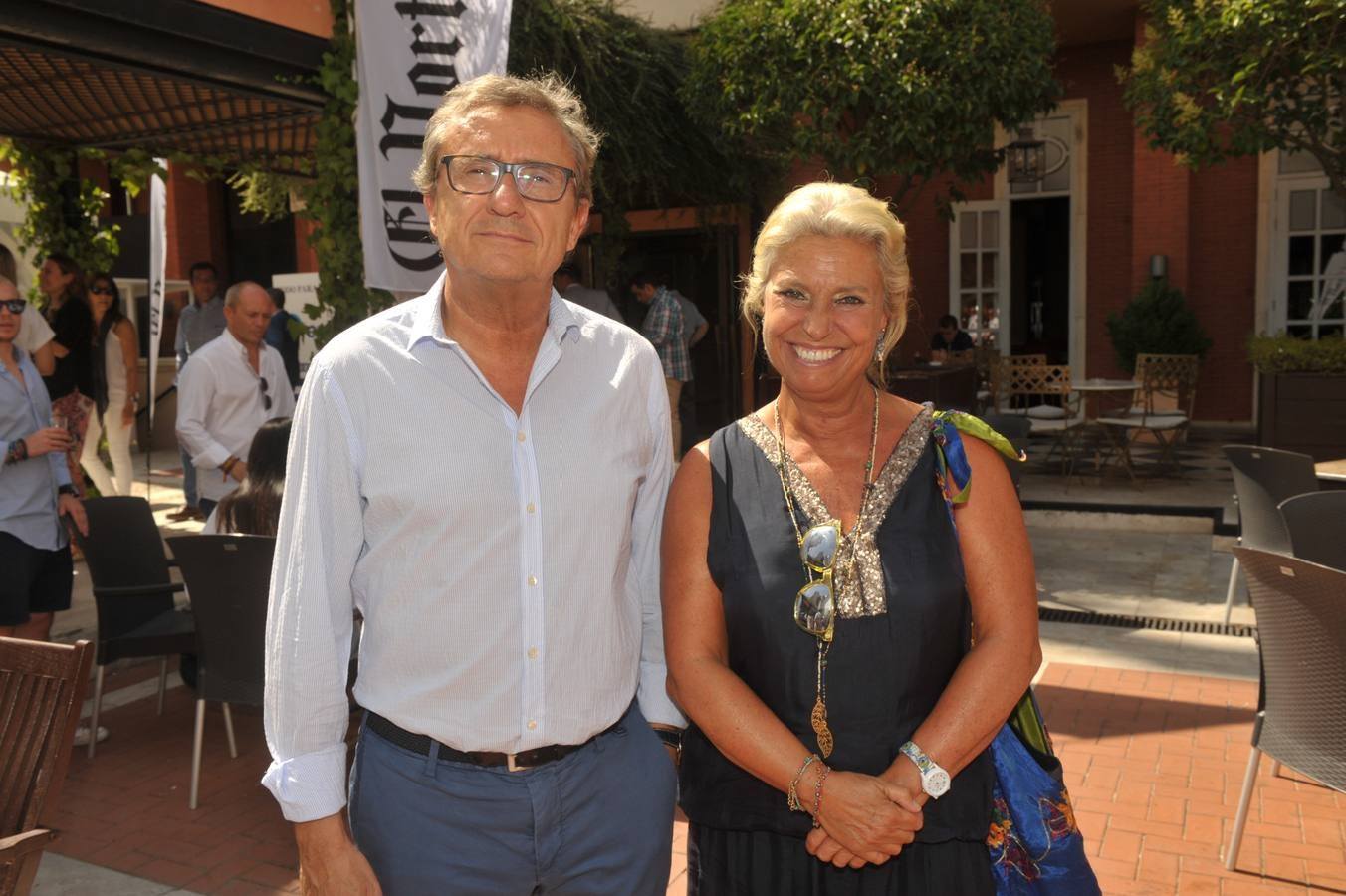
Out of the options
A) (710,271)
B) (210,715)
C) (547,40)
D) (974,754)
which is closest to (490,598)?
(974,754)

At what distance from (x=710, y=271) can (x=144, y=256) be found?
7548mm

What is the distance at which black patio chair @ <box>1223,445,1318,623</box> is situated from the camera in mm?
4730

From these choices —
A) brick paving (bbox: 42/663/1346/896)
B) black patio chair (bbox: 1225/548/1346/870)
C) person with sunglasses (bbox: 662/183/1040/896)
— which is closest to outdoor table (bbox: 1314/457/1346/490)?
brick paving (bbox: 42/663/1346/896)

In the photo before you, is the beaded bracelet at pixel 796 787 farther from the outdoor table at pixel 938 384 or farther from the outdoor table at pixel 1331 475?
the outdoor table at pixel 938 384

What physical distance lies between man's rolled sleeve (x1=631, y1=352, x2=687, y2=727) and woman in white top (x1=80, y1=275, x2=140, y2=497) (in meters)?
7.25

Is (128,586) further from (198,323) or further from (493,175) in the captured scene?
(198,323)

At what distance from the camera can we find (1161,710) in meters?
4.58

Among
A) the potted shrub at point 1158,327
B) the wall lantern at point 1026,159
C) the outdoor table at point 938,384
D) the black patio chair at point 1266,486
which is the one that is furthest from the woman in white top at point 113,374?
the potted shrub at point 1158,327

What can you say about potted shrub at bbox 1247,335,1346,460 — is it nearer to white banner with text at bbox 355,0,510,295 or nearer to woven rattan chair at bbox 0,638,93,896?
white banner with text at bbox 355,0,510,295

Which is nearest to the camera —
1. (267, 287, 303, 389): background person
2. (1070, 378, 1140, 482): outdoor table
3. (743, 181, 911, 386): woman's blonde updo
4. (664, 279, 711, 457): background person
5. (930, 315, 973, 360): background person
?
(743, 181, 911, 386): woman's blonde updo

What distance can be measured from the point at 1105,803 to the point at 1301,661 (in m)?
1.00

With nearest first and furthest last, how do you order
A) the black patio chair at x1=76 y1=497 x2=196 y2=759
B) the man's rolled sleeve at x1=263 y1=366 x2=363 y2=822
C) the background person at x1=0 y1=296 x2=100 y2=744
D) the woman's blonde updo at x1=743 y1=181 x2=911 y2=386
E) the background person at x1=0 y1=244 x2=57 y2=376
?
the man's rolled sleeve at x1=263 y1=366 x2=363 y2=822
the woman's blonde updo at x1=743 y1=181 x2=911 y2=386
the background person at x1=0 y1=296 x2=100 y2=744
the black patio chair at x1=76 y1=497 x2=196 y2=759
the background person at x1=0 y1=244 x2=57 y2=376

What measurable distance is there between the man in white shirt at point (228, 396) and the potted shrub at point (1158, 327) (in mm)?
10013

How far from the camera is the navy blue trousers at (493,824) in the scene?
1730 mm
